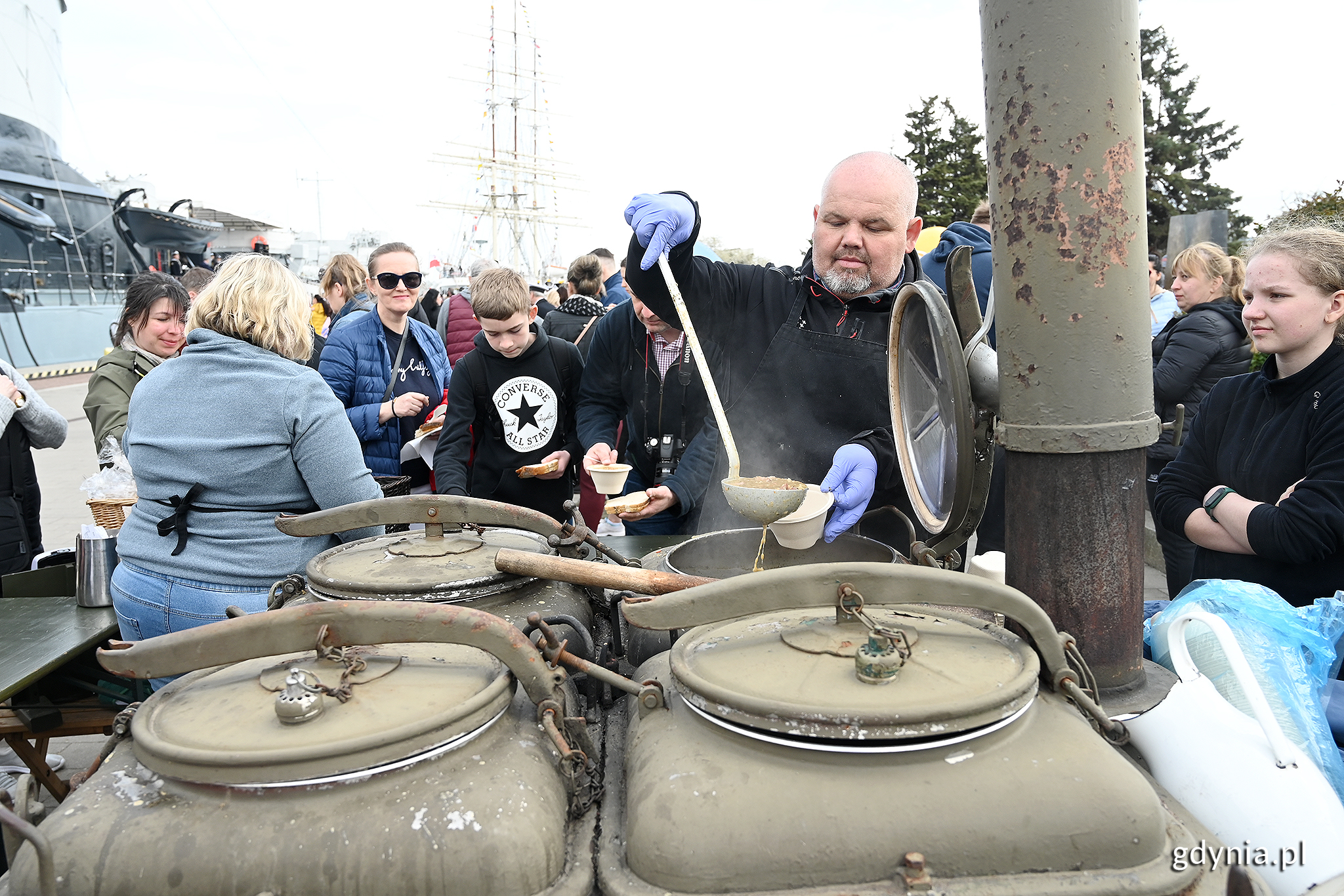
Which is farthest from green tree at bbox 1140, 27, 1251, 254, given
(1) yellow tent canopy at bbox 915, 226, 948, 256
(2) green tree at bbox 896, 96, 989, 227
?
(1) yellow tent canopy at bbox 915, 226, 948, 256

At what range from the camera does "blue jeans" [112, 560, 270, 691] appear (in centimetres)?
228

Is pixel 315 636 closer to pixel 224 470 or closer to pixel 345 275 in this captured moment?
pixel 224 470

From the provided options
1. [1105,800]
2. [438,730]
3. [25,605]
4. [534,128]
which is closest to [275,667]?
[438,730]

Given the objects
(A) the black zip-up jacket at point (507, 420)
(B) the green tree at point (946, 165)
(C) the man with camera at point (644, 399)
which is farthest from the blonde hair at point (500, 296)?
(B) the green tree at point (946, 165)

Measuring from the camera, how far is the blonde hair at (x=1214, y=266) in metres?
4.49

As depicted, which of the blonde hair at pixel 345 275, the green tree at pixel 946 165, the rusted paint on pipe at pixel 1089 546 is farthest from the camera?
the green tree at pixel 946 165

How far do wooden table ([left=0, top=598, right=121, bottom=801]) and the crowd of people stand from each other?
21 centimetres

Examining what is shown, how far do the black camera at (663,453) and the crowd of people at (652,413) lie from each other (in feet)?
0.05

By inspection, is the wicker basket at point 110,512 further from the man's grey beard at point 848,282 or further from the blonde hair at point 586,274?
the blonde hair at point 586,274

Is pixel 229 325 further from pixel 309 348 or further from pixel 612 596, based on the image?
pixel 612 596

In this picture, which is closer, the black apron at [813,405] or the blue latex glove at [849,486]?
the blue latex glove at [849,486]

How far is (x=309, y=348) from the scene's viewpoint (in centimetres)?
254

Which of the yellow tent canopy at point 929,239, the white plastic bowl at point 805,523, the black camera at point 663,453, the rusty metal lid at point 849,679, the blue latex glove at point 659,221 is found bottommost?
the rusty metal lid at point 849,679

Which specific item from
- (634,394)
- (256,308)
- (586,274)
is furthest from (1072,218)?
(586,274)
